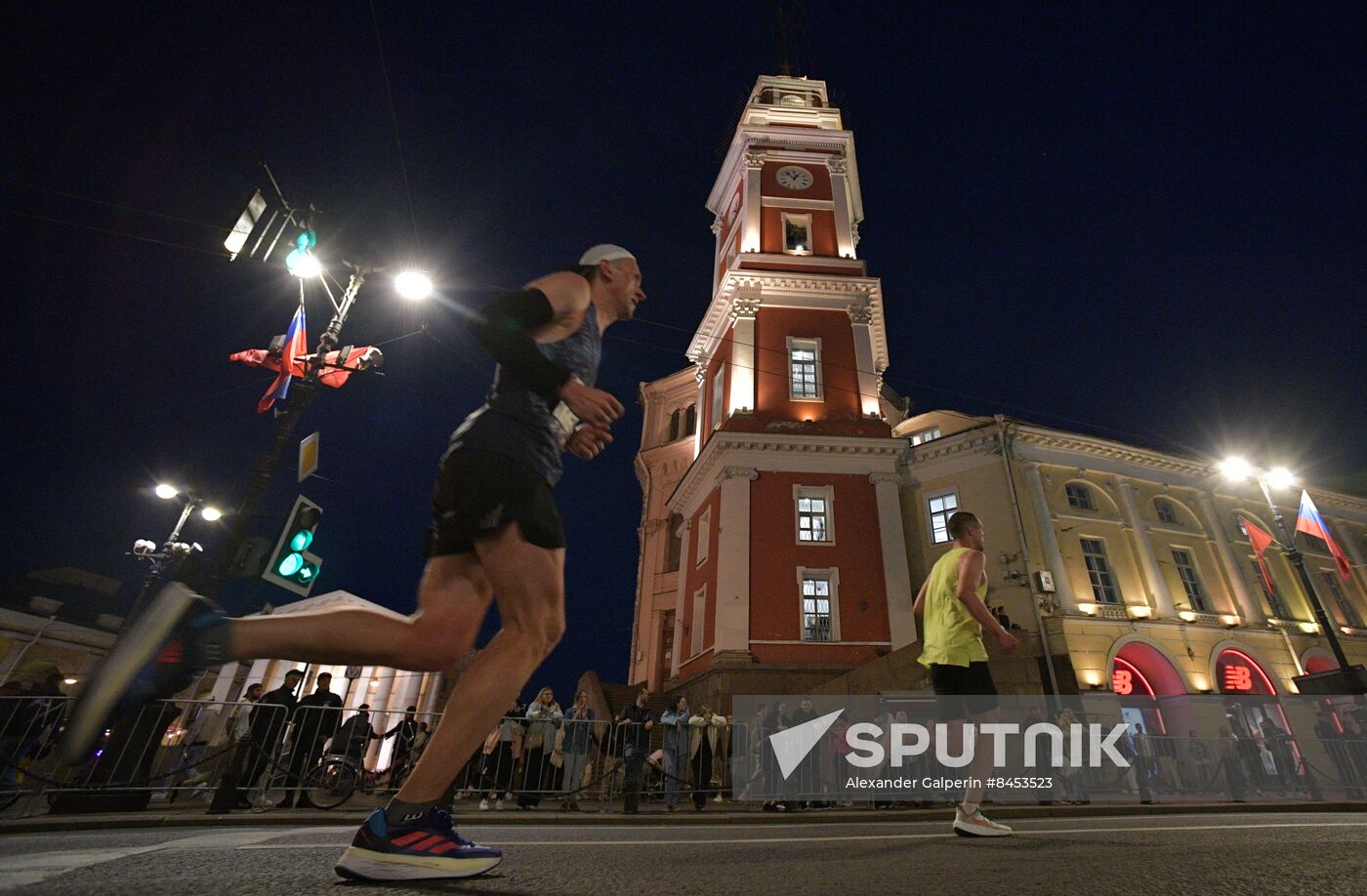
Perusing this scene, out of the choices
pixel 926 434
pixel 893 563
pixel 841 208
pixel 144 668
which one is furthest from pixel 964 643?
pixel 841 208

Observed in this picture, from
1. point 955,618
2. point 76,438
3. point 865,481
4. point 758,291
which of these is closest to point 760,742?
point 955,618

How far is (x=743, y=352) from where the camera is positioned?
24.5 meters

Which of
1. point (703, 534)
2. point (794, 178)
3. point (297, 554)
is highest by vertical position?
point (794, 178)

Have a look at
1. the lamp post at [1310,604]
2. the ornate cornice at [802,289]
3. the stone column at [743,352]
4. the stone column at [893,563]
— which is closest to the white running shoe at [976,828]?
the stone column at [893,563]

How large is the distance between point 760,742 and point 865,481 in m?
13.1

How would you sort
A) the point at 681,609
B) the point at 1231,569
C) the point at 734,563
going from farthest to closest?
1. the point at 1231,569
2. the point at 681,609
3. the point at 734,563

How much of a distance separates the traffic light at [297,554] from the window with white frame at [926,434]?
26159 millimetres

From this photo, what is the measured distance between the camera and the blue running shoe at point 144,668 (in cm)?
181

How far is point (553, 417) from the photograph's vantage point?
2420 millimetres

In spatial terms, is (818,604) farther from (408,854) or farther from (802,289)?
(408,854)

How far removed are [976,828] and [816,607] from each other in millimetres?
16801

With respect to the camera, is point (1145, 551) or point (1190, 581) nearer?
point (1145, 551)

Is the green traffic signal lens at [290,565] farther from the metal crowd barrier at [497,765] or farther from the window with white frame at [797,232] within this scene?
the window with white frame at [797,232]

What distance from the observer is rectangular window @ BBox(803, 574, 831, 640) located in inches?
776
